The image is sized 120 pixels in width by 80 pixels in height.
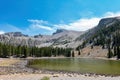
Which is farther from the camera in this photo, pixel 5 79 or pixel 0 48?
pixel 0 48

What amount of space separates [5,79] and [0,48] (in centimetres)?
14631

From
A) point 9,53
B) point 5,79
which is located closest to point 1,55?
point 9,53

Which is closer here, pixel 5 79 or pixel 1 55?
pixel 5 79

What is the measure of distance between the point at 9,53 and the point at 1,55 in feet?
27.4

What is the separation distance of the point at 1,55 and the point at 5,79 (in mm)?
154712

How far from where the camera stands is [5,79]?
1625 inches

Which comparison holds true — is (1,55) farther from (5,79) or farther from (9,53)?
(5,79)

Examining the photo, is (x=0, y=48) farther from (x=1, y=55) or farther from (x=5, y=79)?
(x=5, y=79)

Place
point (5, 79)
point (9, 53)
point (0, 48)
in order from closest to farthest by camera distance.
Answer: point (5, 79)
point (0, 48)
point (9, 53)

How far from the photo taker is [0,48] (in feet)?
601

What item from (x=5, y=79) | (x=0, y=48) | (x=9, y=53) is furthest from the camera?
(x=9, y=53)

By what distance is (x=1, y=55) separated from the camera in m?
191

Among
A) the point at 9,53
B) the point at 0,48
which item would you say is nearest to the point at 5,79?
the point at 0,48
